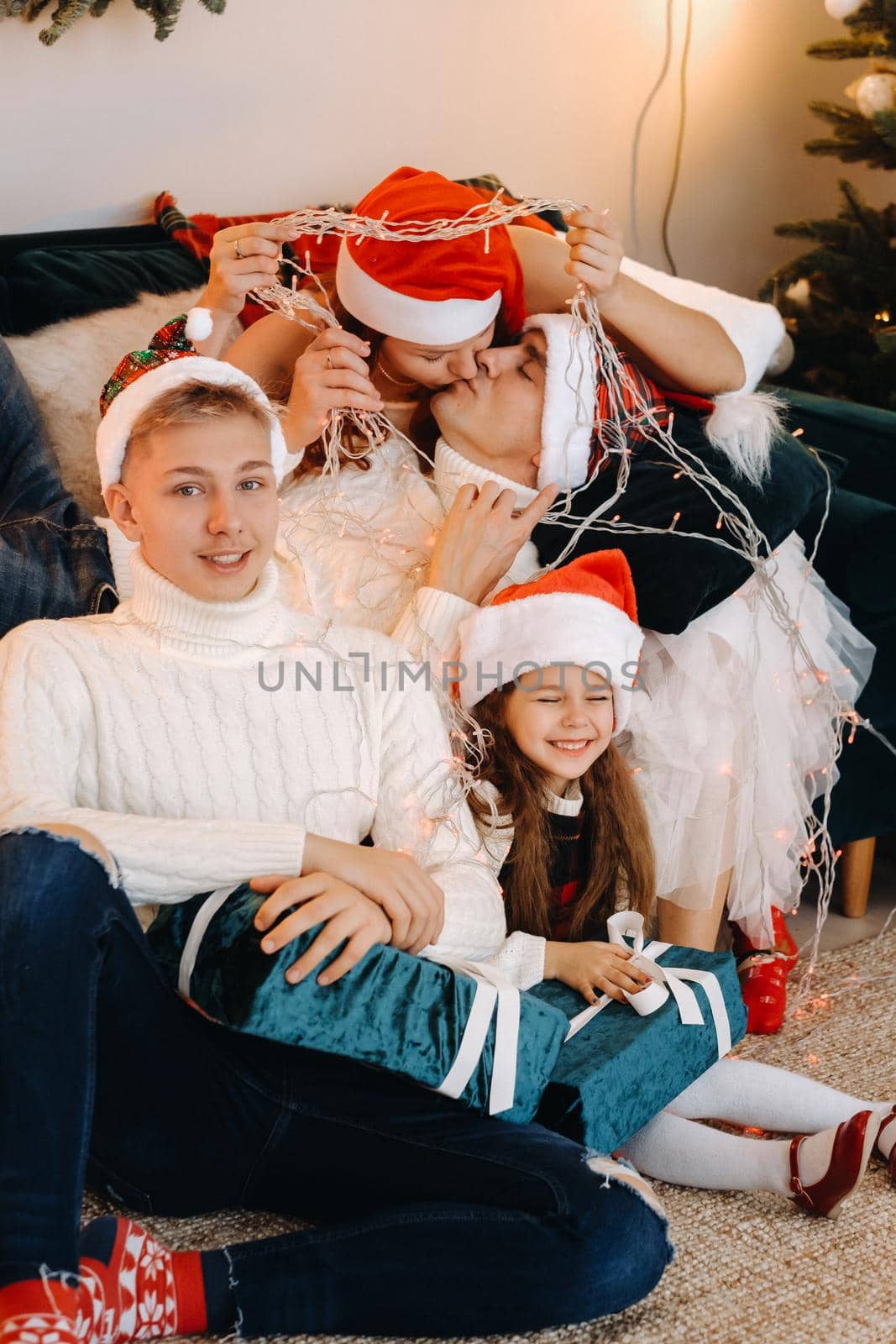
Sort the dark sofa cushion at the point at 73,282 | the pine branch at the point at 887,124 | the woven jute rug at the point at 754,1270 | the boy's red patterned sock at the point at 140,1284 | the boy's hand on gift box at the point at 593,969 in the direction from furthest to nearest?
the pine branch at the point at 887,124 → the dark sofa cushion at the point at 73,282 → the boy's hand on gift box at the point at 593,969 → the woven jute rug at the point at 754,1270 → the boy's red patterned sock at the point at 140,1284

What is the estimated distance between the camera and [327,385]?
160cm

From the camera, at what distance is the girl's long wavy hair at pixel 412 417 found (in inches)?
68.8

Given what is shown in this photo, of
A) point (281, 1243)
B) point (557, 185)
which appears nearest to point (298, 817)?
point (281, 1243)

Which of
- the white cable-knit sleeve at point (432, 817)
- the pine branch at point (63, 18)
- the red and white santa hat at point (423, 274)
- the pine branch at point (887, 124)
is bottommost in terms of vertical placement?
the white cable-knit sleeve at point (432, 817)

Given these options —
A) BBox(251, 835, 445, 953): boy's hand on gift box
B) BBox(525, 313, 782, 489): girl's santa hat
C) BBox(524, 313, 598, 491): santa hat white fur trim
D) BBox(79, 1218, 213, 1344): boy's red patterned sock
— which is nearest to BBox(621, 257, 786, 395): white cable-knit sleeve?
BBox(525, 313, 782, 489): girl's santa hat

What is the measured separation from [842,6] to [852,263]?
478 millimetres

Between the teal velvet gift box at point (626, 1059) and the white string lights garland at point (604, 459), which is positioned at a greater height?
the white string lights garland at point (604, 459)

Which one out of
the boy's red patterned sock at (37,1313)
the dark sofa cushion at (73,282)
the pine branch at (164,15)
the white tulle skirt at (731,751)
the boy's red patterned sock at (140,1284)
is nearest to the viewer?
the boy's red patterned sock at (37,1313)

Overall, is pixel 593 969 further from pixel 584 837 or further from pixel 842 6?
pixel 842 6

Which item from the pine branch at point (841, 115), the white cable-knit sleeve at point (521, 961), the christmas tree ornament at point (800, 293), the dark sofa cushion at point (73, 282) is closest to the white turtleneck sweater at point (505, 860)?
the white cable-knit sleeve at point (521, 961)

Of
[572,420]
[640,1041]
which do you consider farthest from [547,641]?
[640,1041]

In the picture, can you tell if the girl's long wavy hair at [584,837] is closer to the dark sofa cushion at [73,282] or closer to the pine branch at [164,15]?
the dark sofa cushion at [73,282]

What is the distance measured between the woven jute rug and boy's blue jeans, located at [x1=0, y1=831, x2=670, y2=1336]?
1.7 inches

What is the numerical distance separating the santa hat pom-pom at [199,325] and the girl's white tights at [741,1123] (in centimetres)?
107
